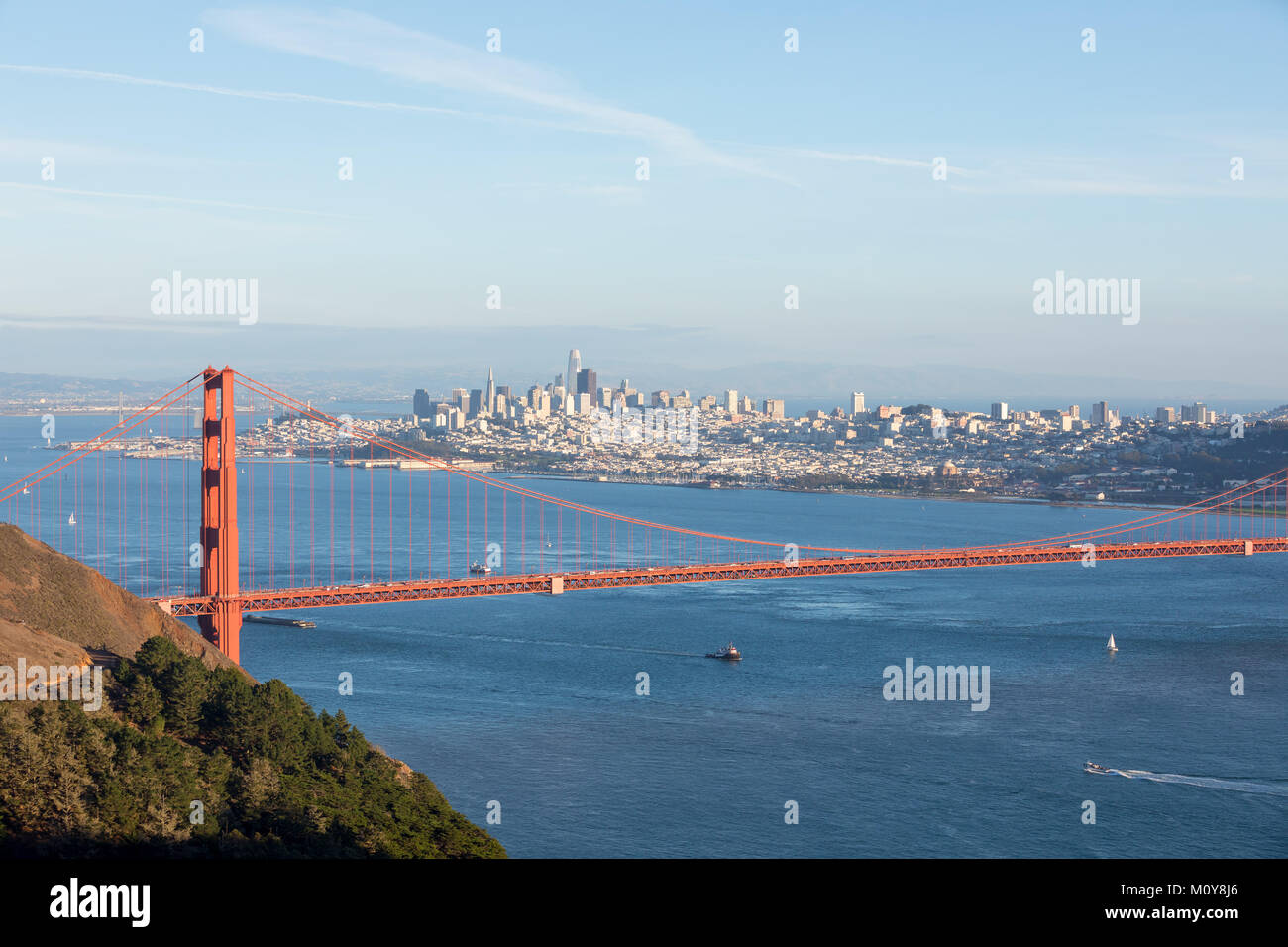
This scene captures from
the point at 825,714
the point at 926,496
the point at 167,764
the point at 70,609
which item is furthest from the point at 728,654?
the point at 926,496

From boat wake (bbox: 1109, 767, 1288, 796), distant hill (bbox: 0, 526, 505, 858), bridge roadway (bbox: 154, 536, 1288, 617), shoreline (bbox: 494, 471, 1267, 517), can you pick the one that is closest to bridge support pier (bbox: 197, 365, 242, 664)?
bridge roadway (bbox: 154, 536, 1288, 617)

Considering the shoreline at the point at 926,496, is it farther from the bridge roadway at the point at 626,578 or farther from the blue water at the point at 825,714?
the bridge roadway at the point at 626,578

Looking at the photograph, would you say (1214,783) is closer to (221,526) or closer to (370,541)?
(221,526)

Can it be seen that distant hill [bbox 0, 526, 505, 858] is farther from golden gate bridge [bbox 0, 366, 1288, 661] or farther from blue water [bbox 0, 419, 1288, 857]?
golden gate bridge [bbox 0, 366, 1288, 661]

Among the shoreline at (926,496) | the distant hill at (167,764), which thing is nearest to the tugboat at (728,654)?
the distant hill at (167,764)
